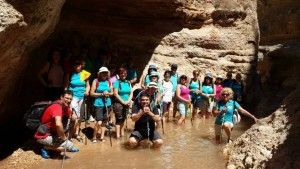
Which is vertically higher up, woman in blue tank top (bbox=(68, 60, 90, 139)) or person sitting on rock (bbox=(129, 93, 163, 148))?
woman in blue tank top (bbox=(68, 60, 90, 139))

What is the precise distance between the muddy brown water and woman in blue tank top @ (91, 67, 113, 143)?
1.48 ft

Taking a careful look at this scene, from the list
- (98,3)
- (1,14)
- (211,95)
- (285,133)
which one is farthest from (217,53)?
(1,14)

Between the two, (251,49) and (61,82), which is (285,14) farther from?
(61,82)

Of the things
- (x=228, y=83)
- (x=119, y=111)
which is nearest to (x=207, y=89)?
(x=228, y=83)

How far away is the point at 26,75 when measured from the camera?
13.2 metres

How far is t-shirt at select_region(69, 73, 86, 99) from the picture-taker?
423 inches

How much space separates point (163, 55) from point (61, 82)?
5533mm

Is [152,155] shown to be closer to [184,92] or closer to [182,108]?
[182,108]

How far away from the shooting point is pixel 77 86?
1076 cm

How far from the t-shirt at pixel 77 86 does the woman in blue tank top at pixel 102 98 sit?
1.06 feet

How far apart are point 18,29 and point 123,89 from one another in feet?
10.9

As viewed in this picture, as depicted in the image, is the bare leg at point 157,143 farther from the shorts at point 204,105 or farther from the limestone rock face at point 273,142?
the shorts at point 204,105

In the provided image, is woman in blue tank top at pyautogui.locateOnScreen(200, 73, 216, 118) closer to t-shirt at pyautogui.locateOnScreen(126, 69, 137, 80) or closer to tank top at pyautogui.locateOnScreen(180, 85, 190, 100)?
tank top at pyautogui.locateOnScreen(180, 85, 190, 100)

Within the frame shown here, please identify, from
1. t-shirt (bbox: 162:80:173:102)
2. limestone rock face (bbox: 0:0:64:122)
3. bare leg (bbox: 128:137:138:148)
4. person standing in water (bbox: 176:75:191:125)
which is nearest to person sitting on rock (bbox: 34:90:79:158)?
limestone rock face (bbox: 0:0:64:122)
